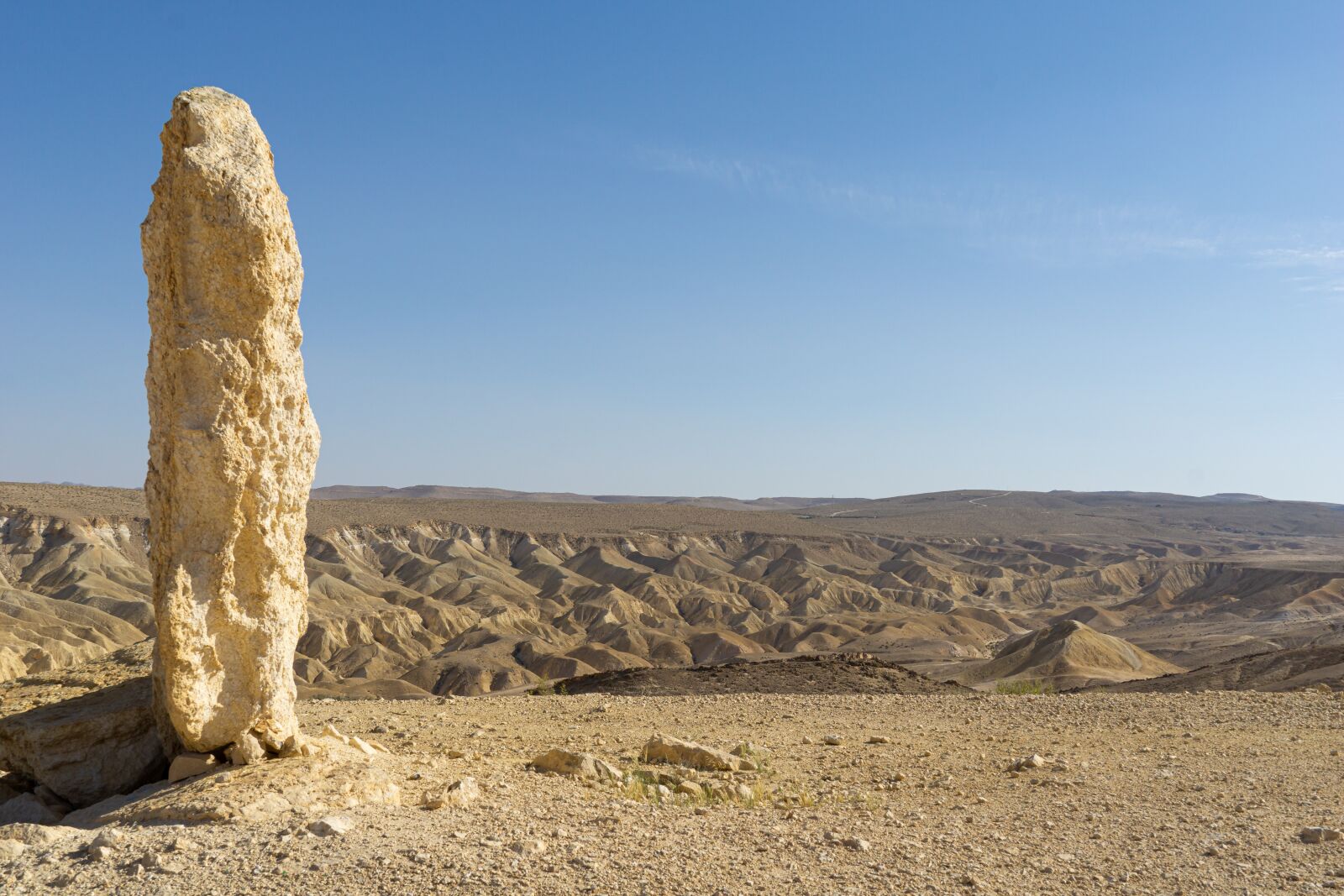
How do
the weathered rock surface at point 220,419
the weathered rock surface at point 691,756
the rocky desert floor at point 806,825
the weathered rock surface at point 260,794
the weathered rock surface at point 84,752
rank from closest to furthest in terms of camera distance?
1. the rocky desert floor at point 806,825
2. the weathered rock surface at point 260,794
3. the weathered rock surface at point 220,419
4. the weathered rock surface at point 84,752
5. the weathered rock surface at point 691,756

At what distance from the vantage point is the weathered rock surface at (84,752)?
357 inches

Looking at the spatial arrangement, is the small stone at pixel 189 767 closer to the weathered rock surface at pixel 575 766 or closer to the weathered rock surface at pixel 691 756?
the weathered rock surface at pixel 575 766

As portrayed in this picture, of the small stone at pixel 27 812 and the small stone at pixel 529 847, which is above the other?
the small stone at pixel 529 847

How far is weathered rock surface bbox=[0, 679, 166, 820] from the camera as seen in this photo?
907 centimetres

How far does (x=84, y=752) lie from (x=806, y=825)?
6.28 metres

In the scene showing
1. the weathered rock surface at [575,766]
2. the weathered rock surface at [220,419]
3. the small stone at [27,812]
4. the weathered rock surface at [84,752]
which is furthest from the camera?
the weathered rock surface at [84,752]

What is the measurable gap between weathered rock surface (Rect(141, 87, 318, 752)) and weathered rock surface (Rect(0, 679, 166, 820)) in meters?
1.29

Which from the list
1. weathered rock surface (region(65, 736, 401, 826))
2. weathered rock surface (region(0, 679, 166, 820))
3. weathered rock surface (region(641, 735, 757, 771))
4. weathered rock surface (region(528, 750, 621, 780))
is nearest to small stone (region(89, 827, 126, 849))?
weathered rock surface (region(65, 736, 401, 826))

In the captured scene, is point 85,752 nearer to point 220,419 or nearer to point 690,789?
point 220,419

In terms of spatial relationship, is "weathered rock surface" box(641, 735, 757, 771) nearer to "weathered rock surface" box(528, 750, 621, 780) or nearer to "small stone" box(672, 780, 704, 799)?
"weathered rock surface" box(528, 750, 621, 780)

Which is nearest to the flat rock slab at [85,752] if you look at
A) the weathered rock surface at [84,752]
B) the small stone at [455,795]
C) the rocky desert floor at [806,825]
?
the weathered rock surface at [84,752]

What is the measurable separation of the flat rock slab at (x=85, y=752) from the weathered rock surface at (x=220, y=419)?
130 cm

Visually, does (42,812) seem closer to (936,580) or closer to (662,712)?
A: (662,712)

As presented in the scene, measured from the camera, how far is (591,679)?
21.6 metres
